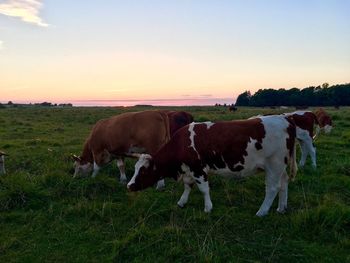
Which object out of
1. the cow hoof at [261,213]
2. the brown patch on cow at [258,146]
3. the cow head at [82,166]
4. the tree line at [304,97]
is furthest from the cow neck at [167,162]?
the tree line at [304,97]

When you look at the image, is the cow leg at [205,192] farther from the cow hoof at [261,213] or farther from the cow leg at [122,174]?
the cow leg at [122,174]

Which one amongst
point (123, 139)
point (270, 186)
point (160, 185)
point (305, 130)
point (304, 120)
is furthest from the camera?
point (305, 130)

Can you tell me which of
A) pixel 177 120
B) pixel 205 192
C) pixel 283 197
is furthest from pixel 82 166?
pixel 283 197

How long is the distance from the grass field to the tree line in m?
80.4

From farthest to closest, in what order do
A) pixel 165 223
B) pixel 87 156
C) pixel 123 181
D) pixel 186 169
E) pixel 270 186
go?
pixel 87 156, pixel 123 181, pixel 186 169, pixel 270 186, pixel 165 223

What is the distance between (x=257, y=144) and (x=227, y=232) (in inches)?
64.7

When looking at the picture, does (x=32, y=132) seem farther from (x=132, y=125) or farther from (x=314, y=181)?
(x=314, y=181)

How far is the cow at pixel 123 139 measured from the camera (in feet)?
30.2

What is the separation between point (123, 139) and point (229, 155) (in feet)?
10.9

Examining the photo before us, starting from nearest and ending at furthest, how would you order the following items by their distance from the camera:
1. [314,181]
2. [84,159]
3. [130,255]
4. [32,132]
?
[130,255], [314,181], [84,159], [32,132]

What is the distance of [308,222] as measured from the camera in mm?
6254

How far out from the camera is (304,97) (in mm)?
92875

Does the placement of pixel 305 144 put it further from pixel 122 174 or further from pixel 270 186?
pixel 122 174

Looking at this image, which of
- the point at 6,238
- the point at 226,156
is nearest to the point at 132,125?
the point at 226,156
